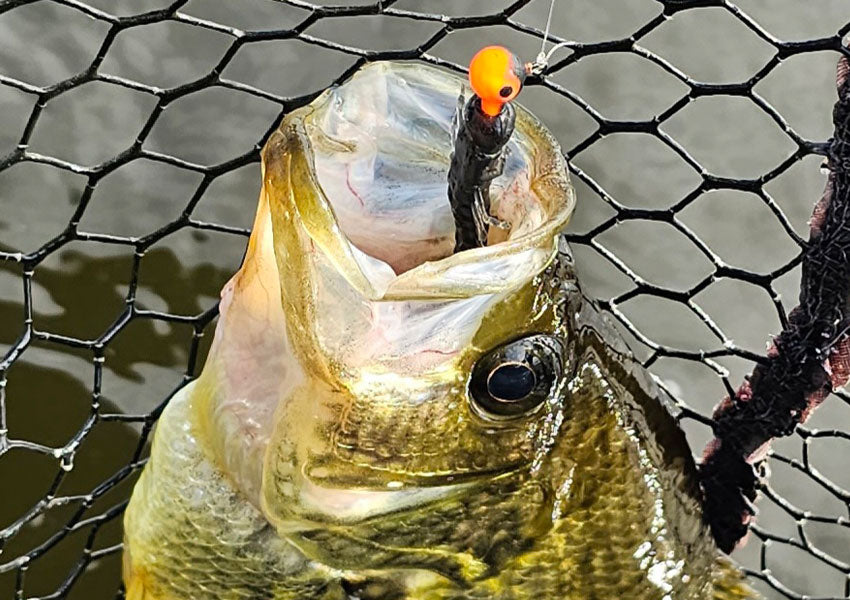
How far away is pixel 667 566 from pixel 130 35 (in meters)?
2.63

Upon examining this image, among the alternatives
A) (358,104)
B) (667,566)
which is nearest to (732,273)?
(667,566)

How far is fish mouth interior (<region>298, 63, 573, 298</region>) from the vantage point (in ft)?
5.13

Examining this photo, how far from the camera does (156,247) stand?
343 cm

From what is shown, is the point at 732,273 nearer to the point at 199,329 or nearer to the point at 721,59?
the point at 199,329

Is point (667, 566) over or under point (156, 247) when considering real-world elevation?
under

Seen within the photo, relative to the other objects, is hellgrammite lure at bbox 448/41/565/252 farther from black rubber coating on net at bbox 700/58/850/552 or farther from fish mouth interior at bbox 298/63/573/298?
black rubber coating on net at bbox 700/58/850/552

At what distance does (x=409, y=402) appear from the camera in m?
1.48

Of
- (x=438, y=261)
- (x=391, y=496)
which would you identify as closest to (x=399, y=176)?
(x=438, y=261)

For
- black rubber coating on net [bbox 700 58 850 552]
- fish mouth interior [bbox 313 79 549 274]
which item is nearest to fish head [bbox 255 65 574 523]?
fish mouth interior [bbox 313 79 549 274]

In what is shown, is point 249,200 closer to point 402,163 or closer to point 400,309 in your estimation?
point 402,163

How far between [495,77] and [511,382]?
0.43 metres

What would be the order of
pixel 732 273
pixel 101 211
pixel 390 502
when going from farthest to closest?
pixel 101 211 < pixel 732 273 < pixel 390 502

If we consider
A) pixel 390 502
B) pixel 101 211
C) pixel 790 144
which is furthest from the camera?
pixel 790 144

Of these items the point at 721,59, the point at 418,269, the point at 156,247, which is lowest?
the point at 418,269
